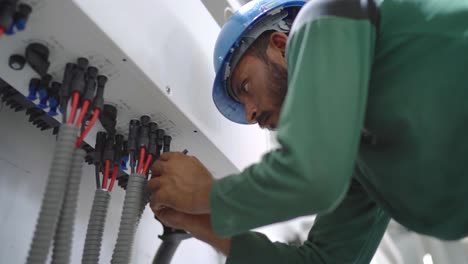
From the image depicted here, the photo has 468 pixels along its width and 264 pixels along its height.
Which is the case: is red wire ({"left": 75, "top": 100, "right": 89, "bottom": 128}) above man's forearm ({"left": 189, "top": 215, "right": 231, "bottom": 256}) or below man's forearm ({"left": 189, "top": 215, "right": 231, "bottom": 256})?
above

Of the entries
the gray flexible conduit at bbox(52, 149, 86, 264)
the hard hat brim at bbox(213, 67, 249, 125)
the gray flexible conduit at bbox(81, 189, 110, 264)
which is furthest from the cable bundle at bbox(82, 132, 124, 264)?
the hard hat brim at bbox(213, 67, 249, 125)

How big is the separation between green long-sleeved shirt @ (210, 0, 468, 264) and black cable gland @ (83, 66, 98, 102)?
250mm

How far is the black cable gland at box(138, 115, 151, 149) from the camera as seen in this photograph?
0.77 metres

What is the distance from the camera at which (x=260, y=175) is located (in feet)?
1.62

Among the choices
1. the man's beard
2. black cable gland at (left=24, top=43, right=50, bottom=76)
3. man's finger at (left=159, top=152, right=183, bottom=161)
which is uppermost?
black cable gland at (left=24, top=43, right=50, bottom=76)

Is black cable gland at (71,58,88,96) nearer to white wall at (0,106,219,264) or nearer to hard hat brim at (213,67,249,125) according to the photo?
white wall at (0,106,219,264)

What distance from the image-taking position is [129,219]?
69 cm

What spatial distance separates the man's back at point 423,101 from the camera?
0.53 meters

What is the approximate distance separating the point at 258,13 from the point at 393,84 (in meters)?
0.38

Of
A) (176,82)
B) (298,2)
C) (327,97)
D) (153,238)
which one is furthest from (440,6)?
(153,238)

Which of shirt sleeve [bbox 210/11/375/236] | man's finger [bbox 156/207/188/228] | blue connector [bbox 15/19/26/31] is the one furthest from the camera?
man's finger [bbox 156/207/188/228]

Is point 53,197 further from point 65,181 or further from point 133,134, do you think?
point 133,134

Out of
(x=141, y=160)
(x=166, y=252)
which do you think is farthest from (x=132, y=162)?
(x=166, y=252)

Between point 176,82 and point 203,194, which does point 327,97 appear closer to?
point 203,194
